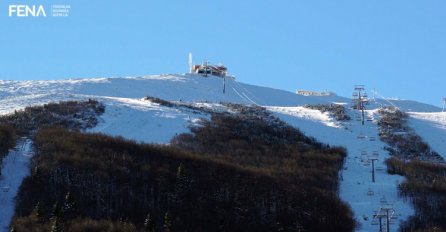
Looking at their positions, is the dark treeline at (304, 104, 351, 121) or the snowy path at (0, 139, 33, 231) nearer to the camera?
the snowy path at (0, 139, 33, 231)

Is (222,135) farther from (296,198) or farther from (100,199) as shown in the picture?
(100,199)

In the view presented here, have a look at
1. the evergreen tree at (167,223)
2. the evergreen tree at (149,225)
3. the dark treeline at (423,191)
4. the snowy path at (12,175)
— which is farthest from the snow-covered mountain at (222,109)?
the evergreen tree at (167,223)

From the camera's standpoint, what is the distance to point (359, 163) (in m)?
62.3

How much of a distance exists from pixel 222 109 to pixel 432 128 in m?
19.7

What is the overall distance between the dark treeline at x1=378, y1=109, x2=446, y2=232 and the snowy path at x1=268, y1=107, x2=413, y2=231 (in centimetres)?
72

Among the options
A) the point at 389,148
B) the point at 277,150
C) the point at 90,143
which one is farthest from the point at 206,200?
the point at 389,148

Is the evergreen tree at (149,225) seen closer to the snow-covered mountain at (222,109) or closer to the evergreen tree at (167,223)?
the evergreen tree at (167,223)

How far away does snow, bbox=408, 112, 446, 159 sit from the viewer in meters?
71.4

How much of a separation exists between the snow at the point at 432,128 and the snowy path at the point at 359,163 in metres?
4.21

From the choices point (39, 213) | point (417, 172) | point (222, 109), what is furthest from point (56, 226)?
point (222, 109)

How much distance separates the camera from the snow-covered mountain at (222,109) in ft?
186

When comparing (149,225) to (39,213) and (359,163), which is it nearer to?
(39,213)

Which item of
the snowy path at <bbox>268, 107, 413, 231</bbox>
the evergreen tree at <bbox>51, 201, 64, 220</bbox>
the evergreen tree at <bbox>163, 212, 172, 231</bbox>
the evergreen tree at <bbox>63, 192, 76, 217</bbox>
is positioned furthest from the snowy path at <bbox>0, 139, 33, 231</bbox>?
the snowy path at <bbox>268, 107, 413, 231</bbox>

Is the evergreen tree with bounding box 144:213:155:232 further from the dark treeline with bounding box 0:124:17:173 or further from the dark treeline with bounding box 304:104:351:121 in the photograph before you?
the dark treeline with bounding box 304:104:351:121
